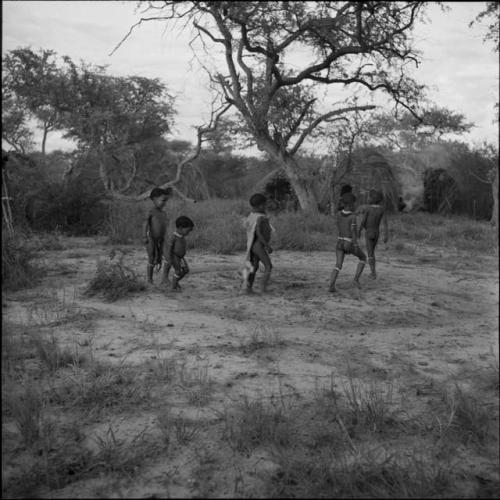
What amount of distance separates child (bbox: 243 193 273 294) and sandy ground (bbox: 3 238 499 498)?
0.28 meters

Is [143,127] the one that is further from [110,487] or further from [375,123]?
[110,487]

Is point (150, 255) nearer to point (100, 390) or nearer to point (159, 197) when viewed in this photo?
point (159, 197)

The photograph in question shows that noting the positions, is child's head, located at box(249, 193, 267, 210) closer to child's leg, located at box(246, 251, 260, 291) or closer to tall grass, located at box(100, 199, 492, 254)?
child's leg, located at box(246, 251, 260, 291)

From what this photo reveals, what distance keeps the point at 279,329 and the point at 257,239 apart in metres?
1.74

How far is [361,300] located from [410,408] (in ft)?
10.8

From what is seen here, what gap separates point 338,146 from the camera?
1809 cm

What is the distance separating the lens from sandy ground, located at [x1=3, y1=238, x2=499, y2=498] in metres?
4.17

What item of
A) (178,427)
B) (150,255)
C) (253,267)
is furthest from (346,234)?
(178,427)

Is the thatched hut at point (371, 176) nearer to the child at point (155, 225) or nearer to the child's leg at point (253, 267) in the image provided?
the child's leg at point (253, 267)

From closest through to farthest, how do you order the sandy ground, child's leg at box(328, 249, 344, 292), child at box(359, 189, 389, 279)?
the sandy ground, child's leg at box(328, 249, 344, 292), child at box(359, 189, 389, 279)

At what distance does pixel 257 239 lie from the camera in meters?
7.18

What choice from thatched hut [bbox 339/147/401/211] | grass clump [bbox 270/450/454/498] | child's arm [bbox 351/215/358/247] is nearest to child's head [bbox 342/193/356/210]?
child's arm [bbox 351/215/358/247]

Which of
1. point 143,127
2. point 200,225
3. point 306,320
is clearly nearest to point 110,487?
point 306,320

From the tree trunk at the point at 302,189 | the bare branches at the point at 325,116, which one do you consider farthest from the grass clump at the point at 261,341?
the bare branches at the point at 325,116
